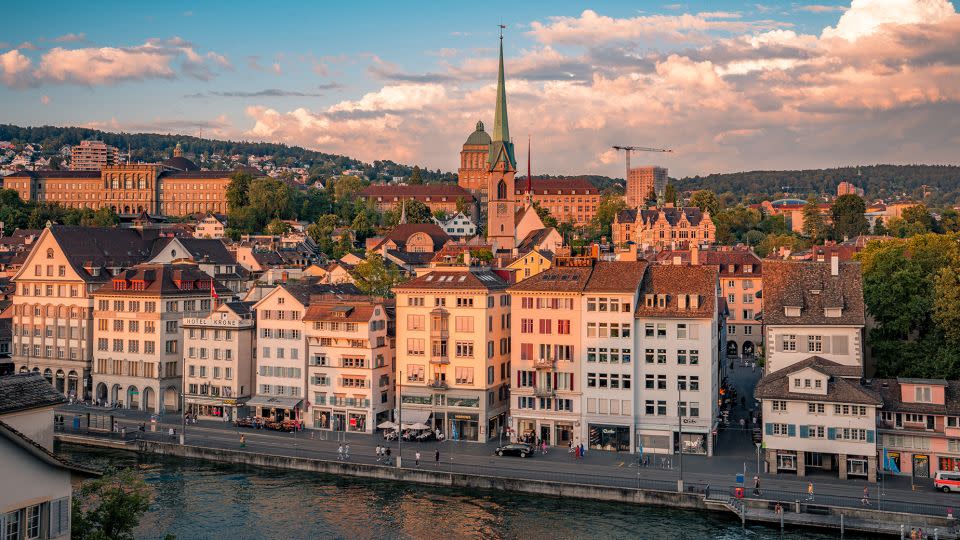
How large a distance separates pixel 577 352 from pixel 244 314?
3022 cm

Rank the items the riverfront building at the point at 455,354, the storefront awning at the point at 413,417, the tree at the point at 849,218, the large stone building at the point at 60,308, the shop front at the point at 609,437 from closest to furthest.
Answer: the shop front at the point at 609,437
the storefront awning at the point at 413,417
the riverfront building at the point at 455,354
the large stone building at the point at 60,308
the tree at the point at 849,218

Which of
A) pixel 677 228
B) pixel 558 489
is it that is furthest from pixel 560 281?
pixel 677 228

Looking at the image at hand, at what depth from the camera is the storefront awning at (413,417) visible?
7269 cm

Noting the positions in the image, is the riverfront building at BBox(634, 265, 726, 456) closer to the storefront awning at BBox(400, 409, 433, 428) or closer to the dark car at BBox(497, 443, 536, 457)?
the dark car at BBox(497, 443, 536, 457)

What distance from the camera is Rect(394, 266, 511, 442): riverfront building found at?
239 feet

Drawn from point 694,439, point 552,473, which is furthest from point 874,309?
point 552,473

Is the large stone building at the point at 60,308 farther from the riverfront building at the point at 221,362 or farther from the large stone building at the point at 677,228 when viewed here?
the large stone building at the point at 677,228

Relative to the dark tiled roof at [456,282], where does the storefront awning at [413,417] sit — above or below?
below

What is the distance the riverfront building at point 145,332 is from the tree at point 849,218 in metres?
121

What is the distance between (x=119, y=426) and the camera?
7969 cm

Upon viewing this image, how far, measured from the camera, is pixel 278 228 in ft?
628

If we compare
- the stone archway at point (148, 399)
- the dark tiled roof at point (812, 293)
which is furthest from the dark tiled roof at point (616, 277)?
the stone archway at point (148, 399)

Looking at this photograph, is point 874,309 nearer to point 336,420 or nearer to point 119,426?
point 336,420

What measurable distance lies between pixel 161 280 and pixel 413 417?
29967 mm
